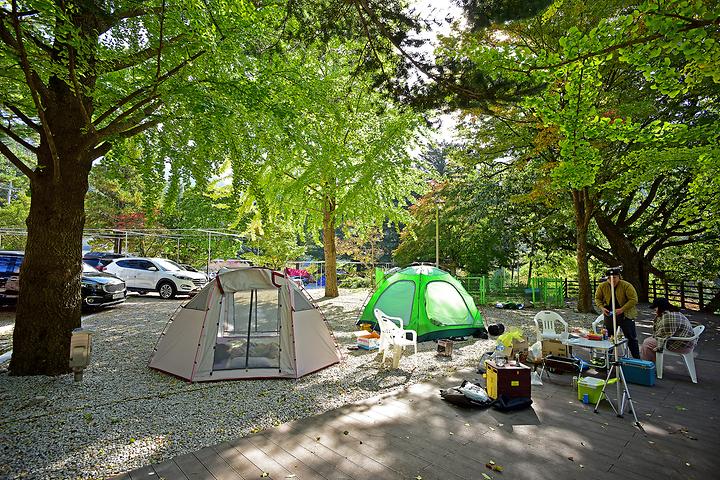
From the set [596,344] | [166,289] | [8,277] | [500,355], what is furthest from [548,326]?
[8,277]

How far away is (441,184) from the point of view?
19.1m

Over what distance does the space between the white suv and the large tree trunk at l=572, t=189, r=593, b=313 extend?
13.3 m

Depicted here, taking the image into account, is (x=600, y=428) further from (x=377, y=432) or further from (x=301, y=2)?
(x=301, y=2)

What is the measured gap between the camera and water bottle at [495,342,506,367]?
499 cm

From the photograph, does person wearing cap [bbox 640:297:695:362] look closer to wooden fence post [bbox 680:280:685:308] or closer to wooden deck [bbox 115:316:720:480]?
wooden deck [bbox 115:316:720:480]

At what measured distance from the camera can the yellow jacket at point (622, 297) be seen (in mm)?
5915

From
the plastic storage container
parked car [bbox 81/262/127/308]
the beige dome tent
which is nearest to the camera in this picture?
the plastic storage container

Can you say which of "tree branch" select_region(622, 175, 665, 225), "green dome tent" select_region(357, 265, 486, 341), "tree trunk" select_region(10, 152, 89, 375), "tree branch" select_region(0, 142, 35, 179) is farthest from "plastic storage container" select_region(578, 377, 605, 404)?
"tree branch" select_region(622, 175, 665, 225)

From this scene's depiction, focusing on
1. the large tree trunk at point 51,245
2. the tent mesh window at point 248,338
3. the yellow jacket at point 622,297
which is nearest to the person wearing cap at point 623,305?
the yellow jacket at point 622,297

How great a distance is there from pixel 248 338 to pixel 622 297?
6.13 metres

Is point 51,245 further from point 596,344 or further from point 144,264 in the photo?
point 144,264

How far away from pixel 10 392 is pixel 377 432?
464 cm

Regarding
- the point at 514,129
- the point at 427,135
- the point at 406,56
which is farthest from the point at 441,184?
the point at 406,56

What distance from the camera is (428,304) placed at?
8.12m
